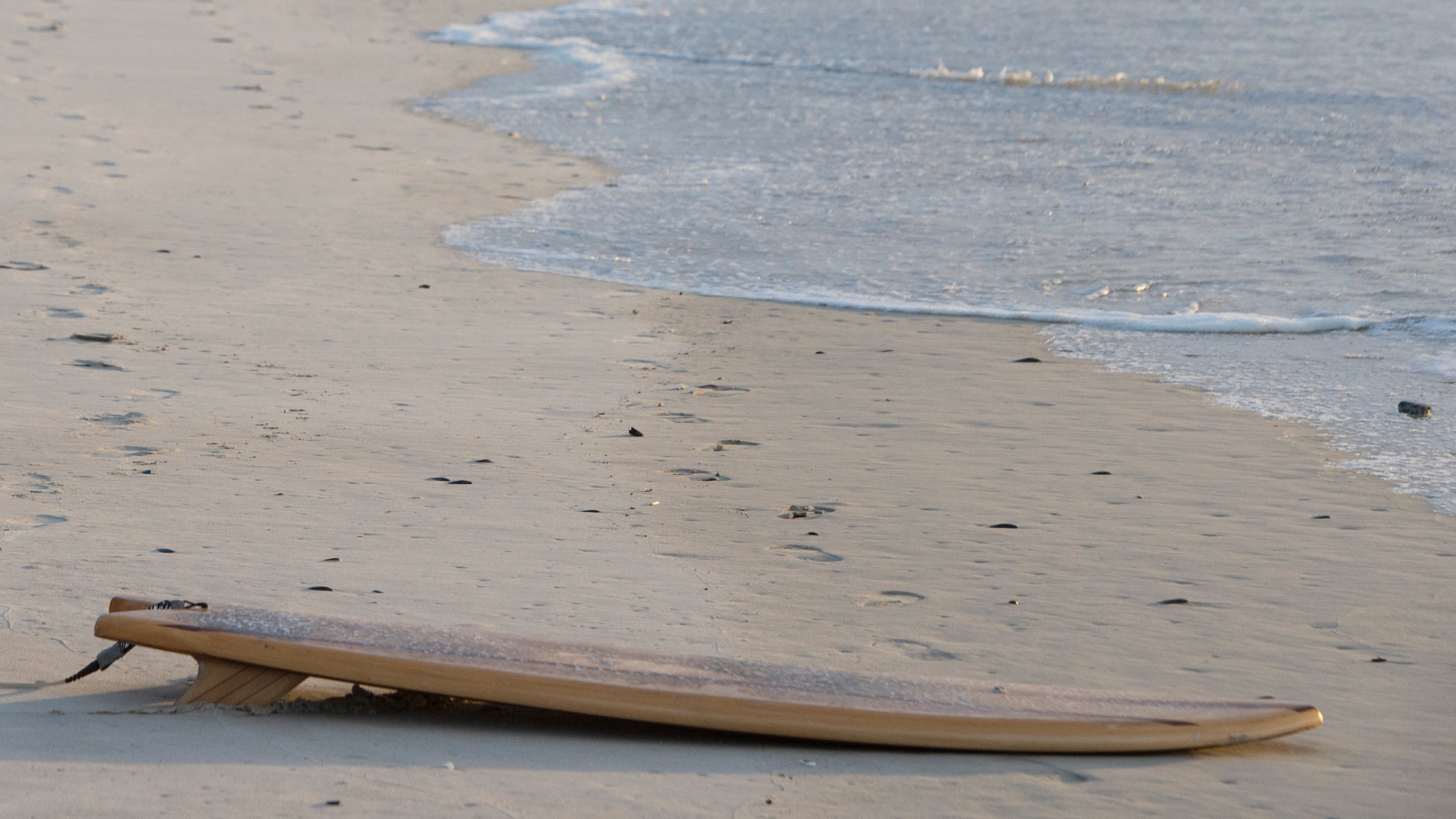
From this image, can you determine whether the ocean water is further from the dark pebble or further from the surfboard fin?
the surfboard fin

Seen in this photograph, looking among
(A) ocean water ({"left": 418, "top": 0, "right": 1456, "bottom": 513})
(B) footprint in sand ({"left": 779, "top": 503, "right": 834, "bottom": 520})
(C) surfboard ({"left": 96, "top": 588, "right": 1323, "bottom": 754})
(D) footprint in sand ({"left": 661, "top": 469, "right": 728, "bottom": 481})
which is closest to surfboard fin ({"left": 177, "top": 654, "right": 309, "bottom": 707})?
(C) surfboard ({"left": 96, "top": 588, "right": 1323, "bottom": 754})

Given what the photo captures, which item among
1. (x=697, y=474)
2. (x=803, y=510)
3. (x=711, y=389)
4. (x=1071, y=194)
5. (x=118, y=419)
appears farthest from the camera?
(x=1071, y=194)

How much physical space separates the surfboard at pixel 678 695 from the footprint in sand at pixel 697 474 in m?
1.67

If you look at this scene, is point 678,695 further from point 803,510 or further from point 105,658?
point 803,510

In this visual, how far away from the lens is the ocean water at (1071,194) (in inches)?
264

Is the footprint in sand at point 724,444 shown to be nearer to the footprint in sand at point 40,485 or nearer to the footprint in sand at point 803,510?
the footprint in sand at point 803,510

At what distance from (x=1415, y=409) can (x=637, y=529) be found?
3213 millimetres

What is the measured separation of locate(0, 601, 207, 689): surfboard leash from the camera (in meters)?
2.68

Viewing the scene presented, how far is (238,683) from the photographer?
267 centimetres

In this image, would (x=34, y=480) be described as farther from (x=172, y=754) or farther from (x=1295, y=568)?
(x=1295, y=568)

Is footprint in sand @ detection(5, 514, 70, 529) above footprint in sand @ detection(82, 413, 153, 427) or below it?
above

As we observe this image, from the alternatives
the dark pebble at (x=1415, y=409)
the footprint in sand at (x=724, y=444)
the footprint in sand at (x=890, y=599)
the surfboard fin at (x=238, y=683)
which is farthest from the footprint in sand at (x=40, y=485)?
the dark pebble at (x=1415, y=409)

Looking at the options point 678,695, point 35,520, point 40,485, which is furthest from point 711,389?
point 678,695

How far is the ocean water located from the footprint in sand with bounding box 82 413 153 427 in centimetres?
329
